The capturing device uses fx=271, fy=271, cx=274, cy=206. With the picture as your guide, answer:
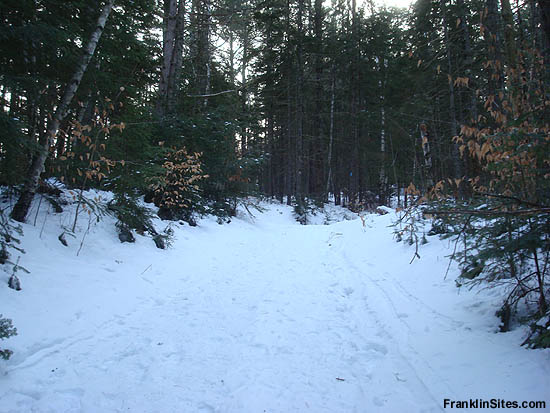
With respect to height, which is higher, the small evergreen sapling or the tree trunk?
the tree trunk

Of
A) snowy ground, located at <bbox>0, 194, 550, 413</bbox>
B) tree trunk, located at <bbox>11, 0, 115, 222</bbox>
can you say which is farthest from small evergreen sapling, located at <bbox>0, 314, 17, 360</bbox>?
tree trunk, located at <bbox>11, 0, 115, 222</bbox>

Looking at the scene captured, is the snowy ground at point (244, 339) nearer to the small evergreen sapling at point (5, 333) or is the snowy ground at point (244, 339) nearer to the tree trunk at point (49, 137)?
the small evergreen sapling at point (5, 333)

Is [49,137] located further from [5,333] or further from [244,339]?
[244,339]

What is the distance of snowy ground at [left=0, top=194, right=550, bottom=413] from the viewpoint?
84.3 inches

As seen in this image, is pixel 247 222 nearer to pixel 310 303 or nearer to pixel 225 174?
pixel 225 174

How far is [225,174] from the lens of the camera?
38.6 ft

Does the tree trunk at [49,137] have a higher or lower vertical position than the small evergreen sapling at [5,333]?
higher

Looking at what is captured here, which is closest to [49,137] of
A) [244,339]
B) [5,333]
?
[5,333]

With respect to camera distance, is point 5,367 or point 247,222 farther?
point 247,222

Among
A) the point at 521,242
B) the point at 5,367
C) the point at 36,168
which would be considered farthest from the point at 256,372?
the point at 36,168

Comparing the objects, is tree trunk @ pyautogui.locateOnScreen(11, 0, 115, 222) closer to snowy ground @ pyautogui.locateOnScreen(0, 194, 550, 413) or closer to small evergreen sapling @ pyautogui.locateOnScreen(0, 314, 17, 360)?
snowy ground @ pyautogui.locateOnScreen(0, 194, 550, 413)

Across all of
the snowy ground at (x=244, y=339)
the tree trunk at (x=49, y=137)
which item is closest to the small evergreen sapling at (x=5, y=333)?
the snowy ground at (x=244, y=339)

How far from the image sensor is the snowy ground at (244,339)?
214cm

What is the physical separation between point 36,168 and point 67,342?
3325 mm
